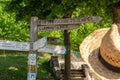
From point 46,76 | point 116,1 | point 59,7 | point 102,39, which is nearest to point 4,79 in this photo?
point 46,76

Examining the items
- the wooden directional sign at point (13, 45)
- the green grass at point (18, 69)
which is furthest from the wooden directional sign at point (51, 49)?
the green grass at point (18, 69)

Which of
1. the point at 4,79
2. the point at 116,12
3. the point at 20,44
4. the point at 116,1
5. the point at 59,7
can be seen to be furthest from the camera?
the point at 4,79

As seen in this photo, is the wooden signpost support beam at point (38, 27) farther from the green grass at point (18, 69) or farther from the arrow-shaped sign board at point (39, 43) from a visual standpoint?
the green grass at point (18, 69)

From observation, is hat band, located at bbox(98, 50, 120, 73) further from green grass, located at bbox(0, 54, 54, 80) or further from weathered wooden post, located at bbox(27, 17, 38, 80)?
green grass, located at bbox(0, 54, 54, 80)

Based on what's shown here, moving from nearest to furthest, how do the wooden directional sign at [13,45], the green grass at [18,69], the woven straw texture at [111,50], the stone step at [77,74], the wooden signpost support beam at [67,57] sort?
the woven straw texture at [111,50] → the wooden directional sign at [13,45] → the wooden signpost support beam at [67,57] → the green grass at [18,69] → the stone step at [77,74]

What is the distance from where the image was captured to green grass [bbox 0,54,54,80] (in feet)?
67.3

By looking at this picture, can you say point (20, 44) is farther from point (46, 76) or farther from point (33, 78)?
point (46, 76)

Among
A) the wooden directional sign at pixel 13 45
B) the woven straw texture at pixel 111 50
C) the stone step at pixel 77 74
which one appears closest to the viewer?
the woven straw texture at pixel 111 50

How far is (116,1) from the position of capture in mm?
14391

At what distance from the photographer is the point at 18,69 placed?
22.4m

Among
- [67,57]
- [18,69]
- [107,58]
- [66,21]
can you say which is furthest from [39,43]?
[18,69]

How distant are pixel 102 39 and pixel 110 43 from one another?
1.61 ft

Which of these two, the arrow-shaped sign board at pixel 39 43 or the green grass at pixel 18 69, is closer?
the arrow-shaped sign board at pixel 39 43

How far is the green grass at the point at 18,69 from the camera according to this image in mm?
20506
